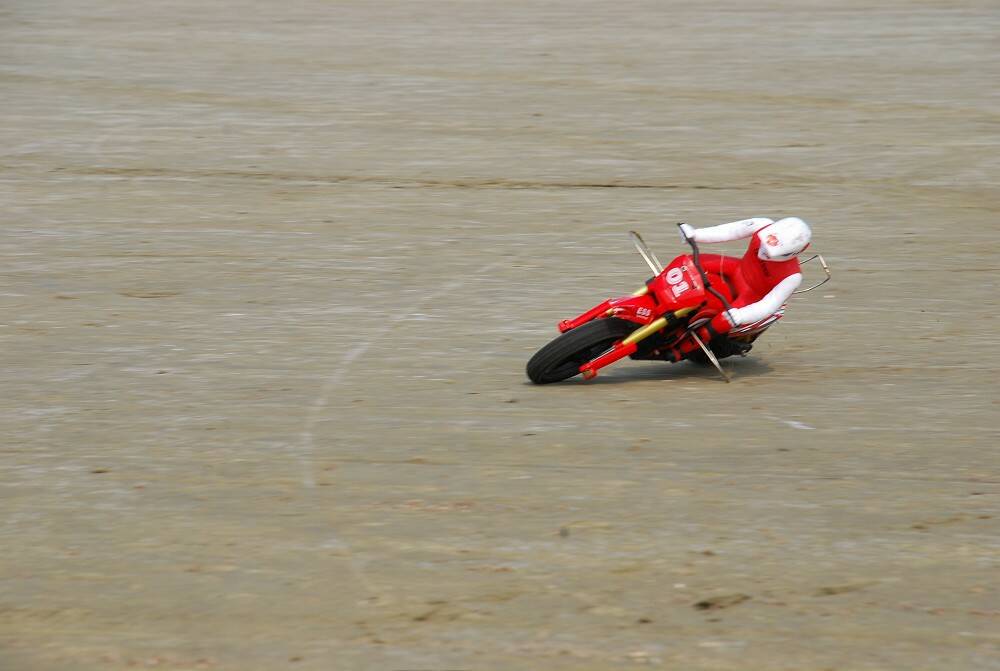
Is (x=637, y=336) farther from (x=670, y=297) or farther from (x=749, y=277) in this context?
(x=749, y=277)

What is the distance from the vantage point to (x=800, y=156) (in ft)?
52.2

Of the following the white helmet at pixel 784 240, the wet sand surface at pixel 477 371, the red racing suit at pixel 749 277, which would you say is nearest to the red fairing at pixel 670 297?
the red racing suit at pixel 749 277

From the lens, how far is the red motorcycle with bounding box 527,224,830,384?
887cm

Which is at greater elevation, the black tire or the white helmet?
the white helmet

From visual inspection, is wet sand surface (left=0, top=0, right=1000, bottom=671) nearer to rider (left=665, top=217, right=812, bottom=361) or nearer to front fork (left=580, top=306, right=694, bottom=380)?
front fork (left=580, top=306, right=694, bottom=380)

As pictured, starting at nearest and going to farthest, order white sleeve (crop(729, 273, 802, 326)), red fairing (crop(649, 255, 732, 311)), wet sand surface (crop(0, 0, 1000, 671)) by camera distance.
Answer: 1. wet sand surface (crop(0, 0, 1000, 671))
2. white sleeve (crop(729, 273, 802, 326))
3. red fairing (crop(649, 255, 732, 311))

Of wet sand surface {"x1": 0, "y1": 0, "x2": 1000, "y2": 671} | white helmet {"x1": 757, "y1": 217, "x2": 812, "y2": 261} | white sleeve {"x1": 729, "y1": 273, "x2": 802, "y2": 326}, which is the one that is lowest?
wet sand surface {"x1": 0, "y1": 0, "x2": 1000, "y2": 671}

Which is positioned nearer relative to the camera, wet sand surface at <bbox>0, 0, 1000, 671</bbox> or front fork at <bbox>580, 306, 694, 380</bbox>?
wet sand surface at <bbox>0, 0, 1000, 671</bbox>

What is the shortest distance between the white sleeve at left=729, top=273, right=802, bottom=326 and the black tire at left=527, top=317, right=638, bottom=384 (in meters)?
0.73

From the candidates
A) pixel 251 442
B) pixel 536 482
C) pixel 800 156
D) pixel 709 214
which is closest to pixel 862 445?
pixel 536 482

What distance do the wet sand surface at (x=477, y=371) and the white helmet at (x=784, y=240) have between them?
1022 mm

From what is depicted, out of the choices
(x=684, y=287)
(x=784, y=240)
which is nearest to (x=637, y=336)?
(x=684, y=287)

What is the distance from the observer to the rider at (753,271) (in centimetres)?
875

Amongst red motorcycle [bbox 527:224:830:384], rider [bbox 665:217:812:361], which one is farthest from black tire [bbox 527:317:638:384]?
rider [bbox 665:217:812:361]
